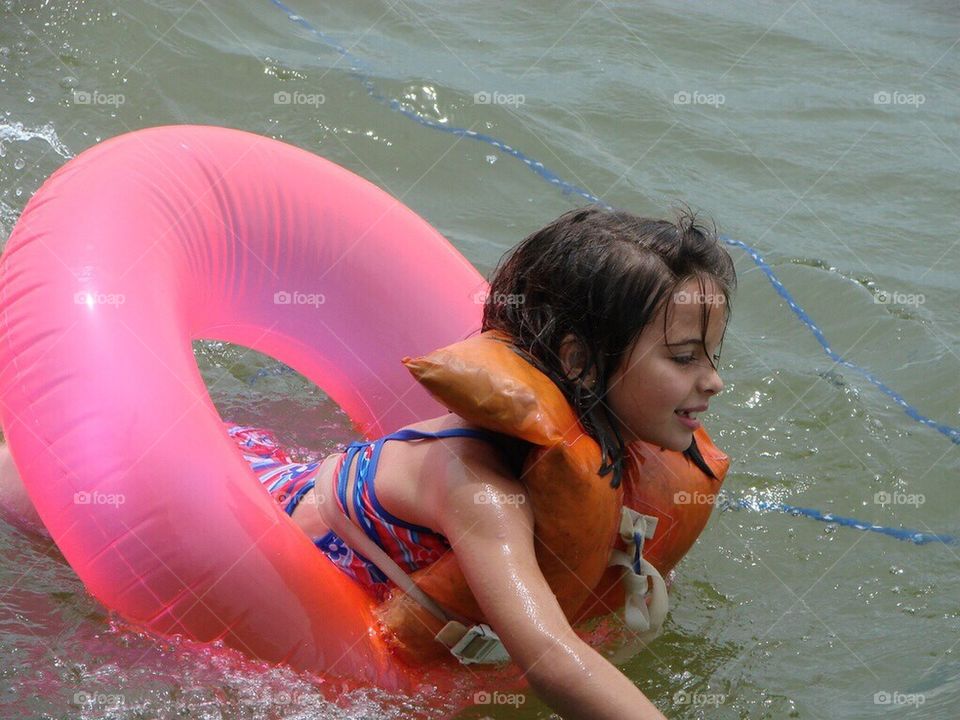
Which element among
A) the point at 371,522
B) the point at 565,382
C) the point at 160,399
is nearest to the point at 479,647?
the point at 371,522

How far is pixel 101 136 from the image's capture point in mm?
4559

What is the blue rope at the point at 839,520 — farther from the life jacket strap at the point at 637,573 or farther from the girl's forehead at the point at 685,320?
the girl's forehead at the point at 685,320

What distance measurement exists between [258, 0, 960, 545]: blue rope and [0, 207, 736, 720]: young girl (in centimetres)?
122

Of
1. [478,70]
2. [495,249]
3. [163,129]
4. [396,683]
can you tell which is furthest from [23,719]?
[478,70]

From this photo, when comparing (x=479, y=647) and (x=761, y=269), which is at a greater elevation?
(x=479, y=647)

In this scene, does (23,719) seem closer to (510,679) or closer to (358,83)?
(510,679)

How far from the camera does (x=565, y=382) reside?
7.14ft

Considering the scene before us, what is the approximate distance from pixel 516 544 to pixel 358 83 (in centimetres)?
346

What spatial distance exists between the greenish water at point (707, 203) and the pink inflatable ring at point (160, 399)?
5.0 inches

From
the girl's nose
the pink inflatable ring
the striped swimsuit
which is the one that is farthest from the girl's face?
the pink inflatable ring

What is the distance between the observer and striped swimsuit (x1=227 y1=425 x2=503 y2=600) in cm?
223

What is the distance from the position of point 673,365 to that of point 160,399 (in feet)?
2.92

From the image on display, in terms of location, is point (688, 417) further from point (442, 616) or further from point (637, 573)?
point (442, 616)

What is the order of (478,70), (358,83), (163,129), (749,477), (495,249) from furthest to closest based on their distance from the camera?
(478,70), (358,83), (495,249), (749,477), (163,129)
